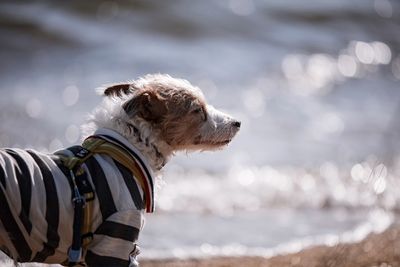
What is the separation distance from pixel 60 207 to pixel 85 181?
7.1 inches

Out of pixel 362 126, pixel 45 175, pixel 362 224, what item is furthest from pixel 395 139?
pixel 45 175

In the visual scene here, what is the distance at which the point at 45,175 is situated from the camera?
12.2 feet

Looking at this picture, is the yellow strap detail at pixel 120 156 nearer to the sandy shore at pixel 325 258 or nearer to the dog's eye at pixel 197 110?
the dog's eye at pixel 197 110

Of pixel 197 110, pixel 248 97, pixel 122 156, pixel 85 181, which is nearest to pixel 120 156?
pixel 122 156

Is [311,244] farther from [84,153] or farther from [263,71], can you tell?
[263,71]

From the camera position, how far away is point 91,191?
3.76 meters

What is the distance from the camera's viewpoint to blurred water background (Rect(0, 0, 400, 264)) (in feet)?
24.6

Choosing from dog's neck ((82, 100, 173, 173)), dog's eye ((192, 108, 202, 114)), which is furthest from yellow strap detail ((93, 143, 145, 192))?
dog's eye ((192, 108, 202, 114))

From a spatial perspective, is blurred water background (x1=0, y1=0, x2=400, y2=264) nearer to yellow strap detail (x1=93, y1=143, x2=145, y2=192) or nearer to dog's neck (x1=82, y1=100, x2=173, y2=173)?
dog's neck (x1=82, y1=100, x2=173, y2=173)

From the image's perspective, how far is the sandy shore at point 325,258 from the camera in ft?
18.1

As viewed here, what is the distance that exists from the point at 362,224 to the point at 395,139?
2514 millimetres

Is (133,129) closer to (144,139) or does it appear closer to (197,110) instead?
(144,139)

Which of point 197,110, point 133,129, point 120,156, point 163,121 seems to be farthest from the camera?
point 197,110

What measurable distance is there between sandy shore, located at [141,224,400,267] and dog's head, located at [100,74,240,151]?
1.44 meters
